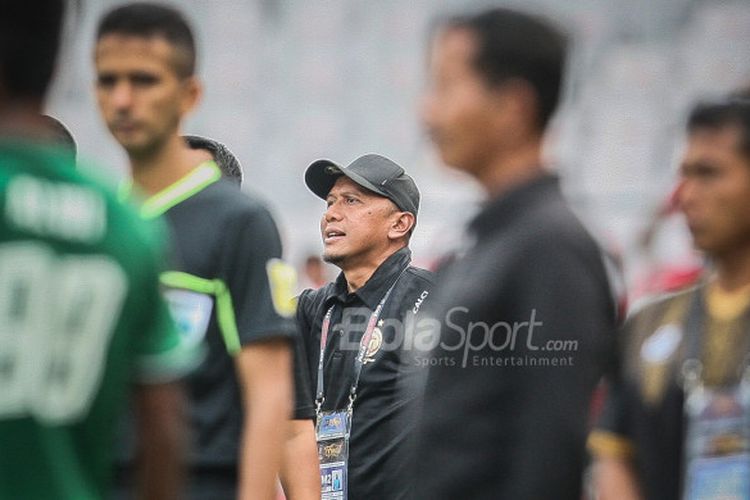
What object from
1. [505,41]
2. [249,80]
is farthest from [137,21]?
[249,80]

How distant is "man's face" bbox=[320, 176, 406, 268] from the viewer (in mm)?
6562

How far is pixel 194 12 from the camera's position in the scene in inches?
775

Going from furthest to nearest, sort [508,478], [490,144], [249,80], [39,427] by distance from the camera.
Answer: [249,80] → [490,144] → [508,478] → [39,427]

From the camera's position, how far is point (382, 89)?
19609mm

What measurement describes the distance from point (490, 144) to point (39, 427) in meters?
1.55

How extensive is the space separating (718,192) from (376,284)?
2698 mm

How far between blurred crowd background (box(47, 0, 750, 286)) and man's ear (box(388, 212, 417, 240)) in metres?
11.5

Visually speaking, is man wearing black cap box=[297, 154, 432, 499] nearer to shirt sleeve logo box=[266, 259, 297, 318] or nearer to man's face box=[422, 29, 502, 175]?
shirt sleeve logo box=[266, 259, 297, 318]

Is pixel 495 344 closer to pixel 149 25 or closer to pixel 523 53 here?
pixel 523 53

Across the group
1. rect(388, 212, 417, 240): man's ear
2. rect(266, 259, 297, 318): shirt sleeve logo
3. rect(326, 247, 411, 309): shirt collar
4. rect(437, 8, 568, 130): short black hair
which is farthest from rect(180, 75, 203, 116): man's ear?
rect(388, 212, 417, 240): man's ear

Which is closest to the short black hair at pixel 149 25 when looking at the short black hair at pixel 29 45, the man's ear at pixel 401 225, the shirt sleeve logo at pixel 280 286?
the shirt sleeve logo at pixel 280 286

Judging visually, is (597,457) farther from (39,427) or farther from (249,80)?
(249,80)

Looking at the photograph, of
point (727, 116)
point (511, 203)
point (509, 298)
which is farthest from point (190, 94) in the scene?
point (727, 116)

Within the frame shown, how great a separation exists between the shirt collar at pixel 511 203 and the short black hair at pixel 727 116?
0.36m
